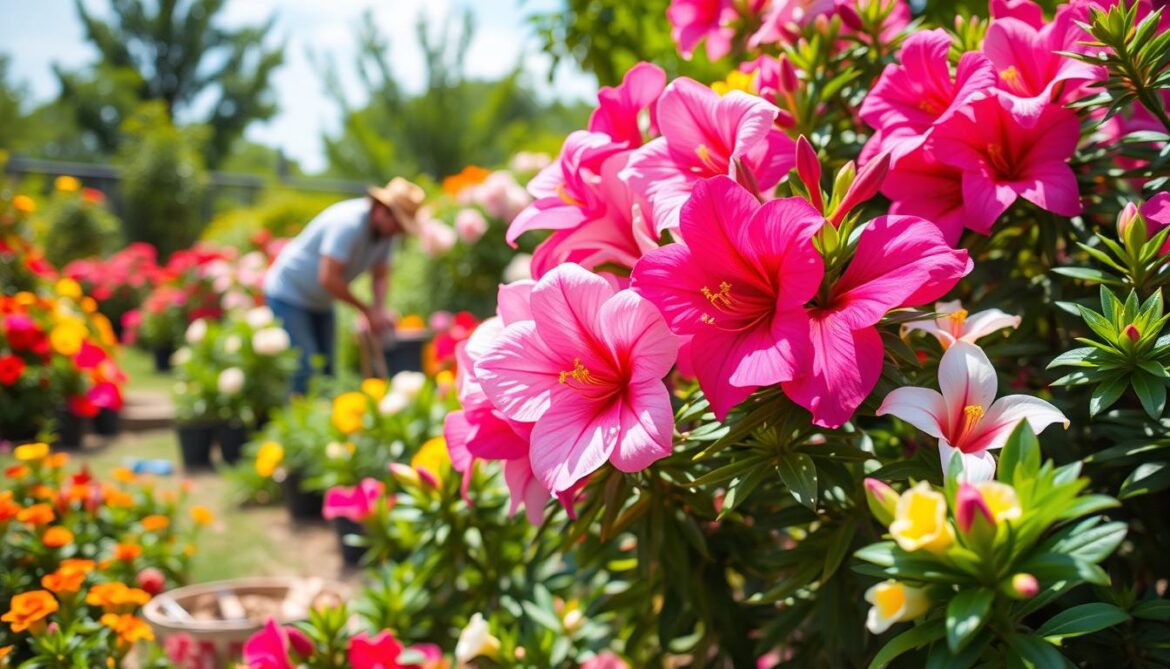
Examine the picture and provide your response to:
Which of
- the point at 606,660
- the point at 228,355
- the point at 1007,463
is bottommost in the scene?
the point at 228,355

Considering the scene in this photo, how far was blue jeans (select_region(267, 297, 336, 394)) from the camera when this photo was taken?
5.44 meters

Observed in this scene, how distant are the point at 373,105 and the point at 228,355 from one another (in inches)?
871

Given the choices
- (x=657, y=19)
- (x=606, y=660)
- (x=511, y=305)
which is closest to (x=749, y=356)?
(x=511, y=305)

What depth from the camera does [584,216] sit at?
3.91 ft

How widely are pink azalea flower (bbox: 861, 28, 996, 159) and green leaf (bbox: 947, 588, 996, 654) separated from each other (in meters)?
0.54

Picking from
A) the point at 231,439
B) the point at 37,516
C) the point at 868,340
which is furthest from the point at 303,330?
the point at 868,340

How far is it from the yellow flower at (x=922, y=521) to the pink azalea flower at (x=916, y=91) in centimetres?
49

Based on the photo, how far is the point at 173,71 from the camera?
28.0m

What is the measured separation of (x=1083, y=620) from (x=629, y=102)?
0.83 m

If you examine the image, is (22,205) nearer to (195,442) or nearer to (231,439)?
(195,442)

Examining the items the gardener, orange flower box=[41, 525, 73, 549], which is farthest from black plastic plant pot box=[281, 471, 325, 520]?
orange flower box=[41, 525, 73, 549]

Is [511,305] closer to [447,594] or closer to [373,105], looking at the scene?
[447,594]

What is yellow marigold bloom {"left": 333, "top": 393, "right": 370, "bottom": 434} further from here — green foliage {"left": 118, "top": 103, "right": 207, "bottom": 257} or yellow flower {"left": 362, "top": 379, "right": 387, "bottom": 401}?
green foliage {"left": 118, "top": 103, "right": 207, "bottom": 257}

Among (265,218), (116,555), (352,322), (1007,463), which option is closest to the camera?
(1007,463)
